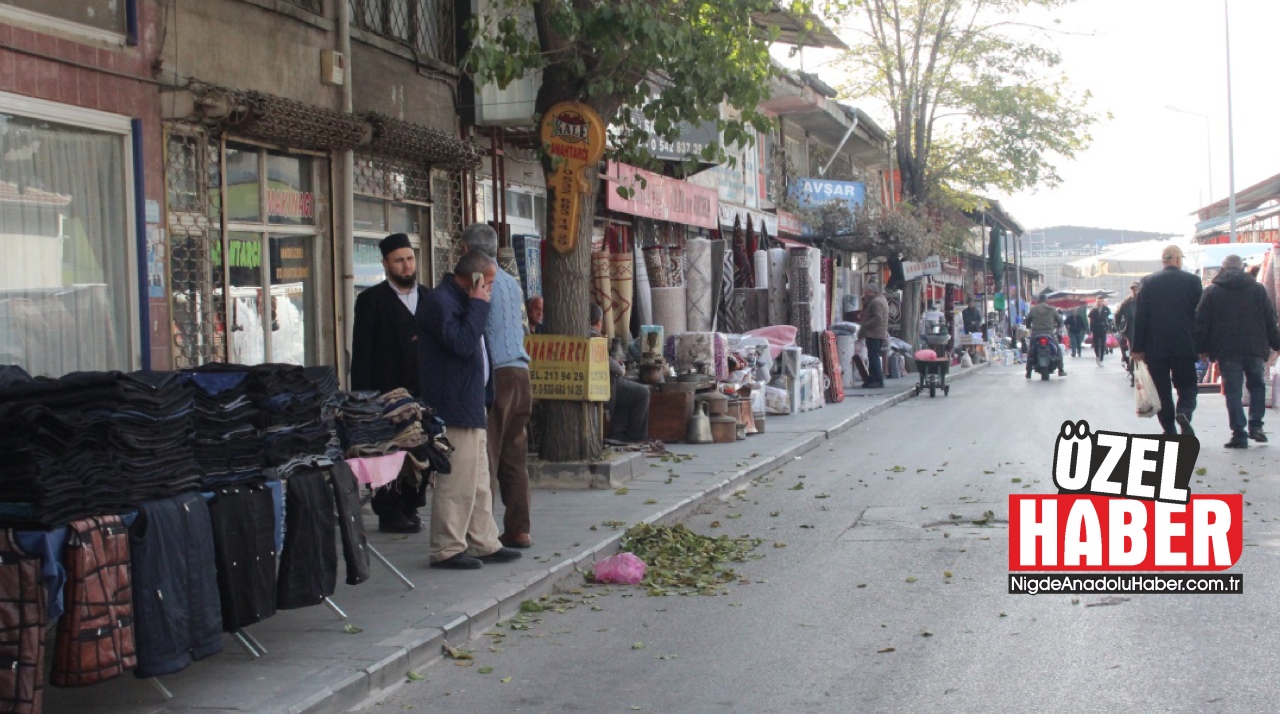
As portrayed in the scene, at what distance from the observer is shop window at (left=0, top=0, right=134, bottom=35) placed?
8547 millimetres

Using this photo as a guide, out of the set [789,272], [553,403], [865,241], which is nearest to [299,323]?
[553,403]

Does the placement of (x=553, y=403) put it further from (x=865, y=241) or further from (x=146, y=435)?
(x=865, y=241)

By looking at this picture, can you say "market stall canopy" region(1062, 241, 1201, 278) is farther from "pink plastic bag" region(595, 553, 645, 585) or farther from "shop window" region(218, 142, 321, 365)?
"pink plastic bag" region(595, 553, 645, 585)

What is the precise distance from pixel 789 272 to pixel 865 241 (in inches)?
295

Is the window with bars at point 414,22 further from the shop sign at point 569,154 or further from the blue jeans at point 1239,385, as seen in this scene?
the blue jeans at point 1239,385

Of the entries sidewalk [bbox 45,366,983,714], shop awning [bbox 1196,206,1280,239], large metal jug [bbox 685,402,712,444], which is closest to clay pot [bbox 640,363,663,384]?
large metal jug [bbox 685,402,712,444]

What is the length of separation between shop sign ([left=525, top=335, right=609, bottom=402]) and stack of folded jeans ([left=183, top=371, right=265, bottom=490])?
5.72 meters

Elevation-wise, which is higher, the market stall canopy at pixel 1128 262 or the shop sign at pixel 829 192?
the shop sign at pixel 829 192

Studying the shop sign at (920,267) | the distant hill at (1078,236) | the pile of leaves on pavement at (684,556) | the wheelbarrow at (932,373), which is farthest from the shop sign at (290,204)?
the distant hill at (1078,236)

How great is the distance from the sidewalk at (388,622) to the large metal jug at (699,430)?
3.91 m

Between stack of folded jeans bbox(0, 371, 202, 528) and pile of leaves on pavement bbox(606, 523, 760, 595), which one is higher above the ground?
stack of folded jeans bbox(0, 371, 202, 528)

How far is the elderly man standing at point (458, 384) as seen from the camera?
778cm

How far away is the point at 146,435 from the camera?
5223 millimetres

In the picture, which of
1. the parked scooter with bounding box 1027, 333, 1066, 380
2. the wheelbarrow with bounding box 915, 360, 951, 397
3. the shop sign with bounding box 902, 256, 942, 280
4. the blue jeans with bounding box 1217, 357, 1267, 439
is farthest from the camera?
the shop sign with bounding box 902, 256, 942, 280
